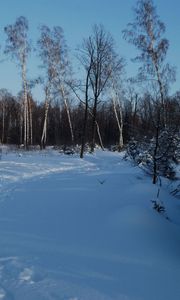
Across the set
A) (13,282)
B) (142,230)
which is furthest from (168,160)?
(13,282)

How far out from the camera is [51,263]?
591 cm

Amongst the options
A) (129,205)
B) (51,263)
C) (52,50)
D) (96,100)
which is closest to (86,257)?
(51,263)

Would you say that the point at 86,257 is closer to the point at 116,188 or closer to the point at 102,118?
the point at 116,188

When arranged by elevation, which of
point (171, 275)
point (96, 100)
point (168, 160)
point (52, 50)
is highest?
point (52, 50)

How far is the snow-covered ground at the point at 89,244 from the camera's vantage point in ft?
16.7

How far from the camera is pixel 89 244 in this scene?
689cm

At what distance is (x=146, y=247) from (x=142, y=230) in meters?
0.72

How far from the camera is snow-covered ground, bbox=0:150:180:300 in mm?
5102

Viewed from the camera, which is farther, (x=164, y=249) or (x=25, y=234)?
(x=25, y=234)

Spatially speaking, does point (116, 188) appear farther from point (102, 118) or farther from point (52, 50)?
point (102, 118)

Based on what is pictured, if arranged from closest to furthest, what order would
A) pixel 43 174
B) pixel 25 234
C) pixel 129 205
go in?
pixel 25 234, pixel 129 205, pixel 43 174

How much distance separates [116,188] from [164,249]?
4804mm

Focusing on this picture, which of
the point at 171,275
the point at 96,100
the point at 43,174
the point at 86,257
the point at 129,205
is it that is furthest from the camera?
the point at 96,100

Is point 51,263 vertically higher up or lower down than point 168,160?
lower down
